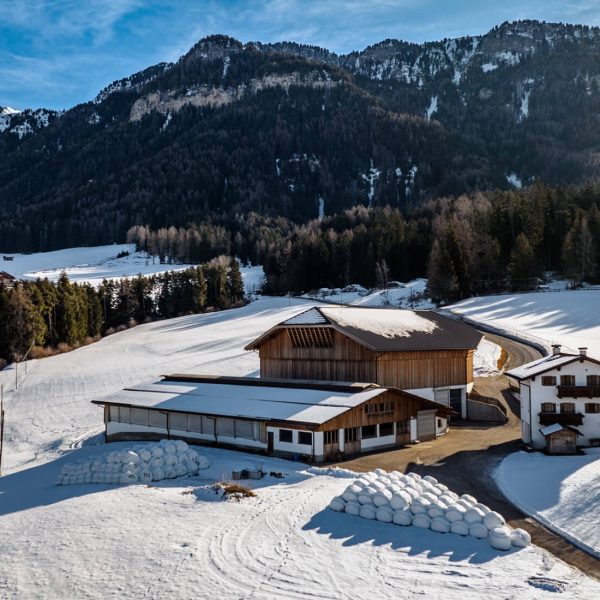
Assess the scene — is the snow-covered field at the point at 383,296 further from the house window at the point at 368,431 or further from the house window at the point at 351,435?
the house window at the point at 351,435

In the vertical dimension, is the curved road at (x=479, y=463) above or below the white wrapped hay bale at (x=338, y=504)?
below

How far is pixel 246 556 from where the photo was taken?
19.4 metres

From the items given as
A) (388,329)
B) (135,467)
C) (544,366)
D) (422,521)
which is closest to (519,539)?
(422,521)

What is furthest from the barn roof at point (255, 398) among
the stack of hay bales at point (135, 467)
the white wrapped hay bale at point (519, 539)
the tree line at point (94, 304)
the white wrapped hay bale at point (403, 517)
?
the tree line at point (94, 304)

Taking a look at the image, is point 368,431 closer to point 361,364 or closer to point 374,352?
point 374,352

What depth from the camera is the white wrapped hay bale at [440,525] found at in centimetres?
2161

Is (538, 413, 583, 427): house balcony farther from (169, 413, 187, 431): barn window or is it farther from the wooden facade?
(169, 413, 187, 431): barn window

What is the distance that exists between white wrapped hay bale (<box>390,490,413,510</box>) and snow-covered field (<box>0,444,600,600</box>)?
0.83 meters

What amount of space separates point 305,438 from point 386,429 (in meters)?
5.84

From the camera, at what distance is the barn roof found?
36.1m

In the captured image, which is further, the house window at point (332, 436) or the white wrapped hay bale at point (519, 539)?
the house window at point (332, 436)

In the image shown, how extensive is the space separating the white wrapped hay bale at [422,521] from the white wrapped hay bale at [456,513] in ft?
2.26

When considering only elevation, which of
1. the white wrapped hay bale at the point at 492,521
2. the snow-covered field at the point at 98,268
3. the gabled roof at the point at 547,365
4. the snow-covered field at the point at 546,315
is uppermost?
the snow-covered field at the point at 98,268

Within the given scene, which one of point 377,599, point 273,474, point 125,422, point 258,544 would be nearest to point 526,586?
point 377,599
